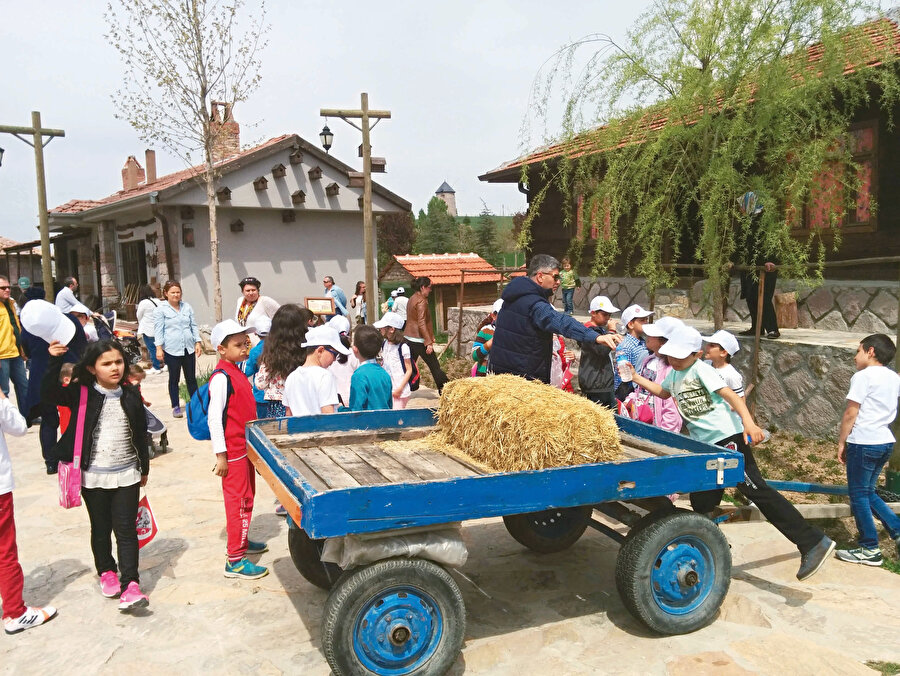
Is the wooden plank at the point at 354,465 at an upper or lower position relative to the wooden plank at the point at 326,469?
lower

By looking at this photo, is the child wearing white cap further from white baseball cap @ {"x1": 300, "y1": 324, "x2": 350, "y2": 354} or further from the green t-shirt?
white baseball cap @ {"x1": 300, "y1": 324, "x2": 350, "y2": 354}

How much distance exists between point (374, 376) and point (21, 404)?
20.1 ft

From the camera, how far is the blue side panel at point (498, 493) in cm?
303

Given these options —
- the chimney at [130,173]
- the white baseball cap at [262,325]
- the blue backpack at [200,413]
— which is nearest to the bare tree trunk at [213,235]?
the chimney at [130,173]

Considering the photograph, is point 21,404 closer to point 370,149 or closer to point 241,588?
point 241,588

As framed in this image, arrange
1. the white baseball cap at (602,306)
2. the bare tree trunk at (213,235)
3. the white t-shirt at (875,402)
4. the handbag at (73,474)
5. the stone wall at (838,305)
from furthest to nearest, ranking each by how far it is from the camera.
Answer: the bare tree trunk at (213,235)
the stone wall at (838,305)
the white baseball cap at (602,306)
the white t-shirt at (875,402)
the handbag at (73,474)

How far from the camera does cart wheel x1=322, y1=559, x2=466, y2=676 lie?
3.16 meters

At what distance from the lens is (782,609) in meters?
4.20

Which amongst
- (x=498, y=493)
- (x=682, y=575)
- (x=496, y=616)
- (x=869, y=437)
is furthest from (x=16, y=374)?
(x=869, y=437)

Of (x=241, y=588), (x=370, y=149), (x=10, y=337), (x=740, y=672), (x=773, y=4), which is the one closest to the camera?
(x=740, y=672)

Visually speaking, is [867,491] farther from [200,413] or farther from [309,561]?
[200,413]

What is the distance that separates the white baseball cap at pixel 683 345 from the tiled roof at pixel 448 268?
40.6ft

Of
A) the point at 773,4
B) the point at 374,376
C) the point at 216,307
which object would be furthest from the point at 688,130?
the point at 216,307

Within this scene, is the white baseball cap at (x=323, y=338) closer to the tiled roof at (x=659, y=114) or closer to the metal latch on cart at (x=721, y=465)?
the metal latch on cart at (x=721, y=465)
